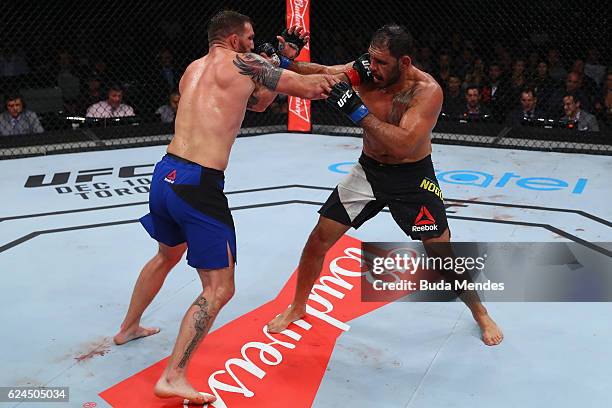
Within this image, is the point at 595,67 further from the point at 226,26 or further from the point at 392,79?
the point at 226,26

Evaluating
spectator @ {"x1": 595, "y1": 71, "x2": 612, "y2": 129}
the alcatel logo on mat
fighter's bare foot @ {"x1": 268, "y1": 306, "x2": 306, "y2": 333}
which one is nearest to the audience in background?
spectator @ {"x1": 595, "y1": 71, "x2": 612, "y2": 129}

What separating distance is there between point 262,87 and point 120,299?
1.33 metres

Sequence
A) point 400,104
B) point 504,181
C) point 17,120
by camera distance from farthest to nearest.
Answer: point 17,120
point 504,181
point 400,104

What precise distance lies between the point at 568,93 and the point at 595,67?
32.6 inches

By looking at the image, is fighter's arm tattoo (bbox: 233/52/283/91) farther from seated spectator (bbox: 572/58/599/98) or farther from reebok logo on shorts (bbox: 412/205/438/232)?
seated spectator (bbox: 572/58/599/98)

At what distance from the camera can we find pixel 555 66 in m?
6.77

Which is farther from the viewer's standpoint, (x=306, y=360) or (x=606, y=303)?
(x=606, y=303)

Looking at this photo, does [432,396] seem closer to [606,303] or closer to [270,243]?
[606,303]

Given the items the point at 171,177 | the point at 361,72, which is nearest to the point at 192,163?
the point at 171,177

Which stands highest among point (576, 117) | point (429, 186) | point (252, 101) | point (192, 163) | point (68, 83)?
A: point (252, 101)

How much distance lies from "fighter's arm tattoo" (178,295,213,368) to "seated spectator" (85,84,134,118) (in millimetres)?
4303

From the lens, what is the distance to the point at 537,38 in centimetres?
724

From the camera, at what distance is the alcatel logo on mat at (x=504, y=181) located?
16.5ft

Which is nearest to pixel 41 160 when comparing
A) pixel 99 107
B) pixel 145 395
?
pixel 99 107
